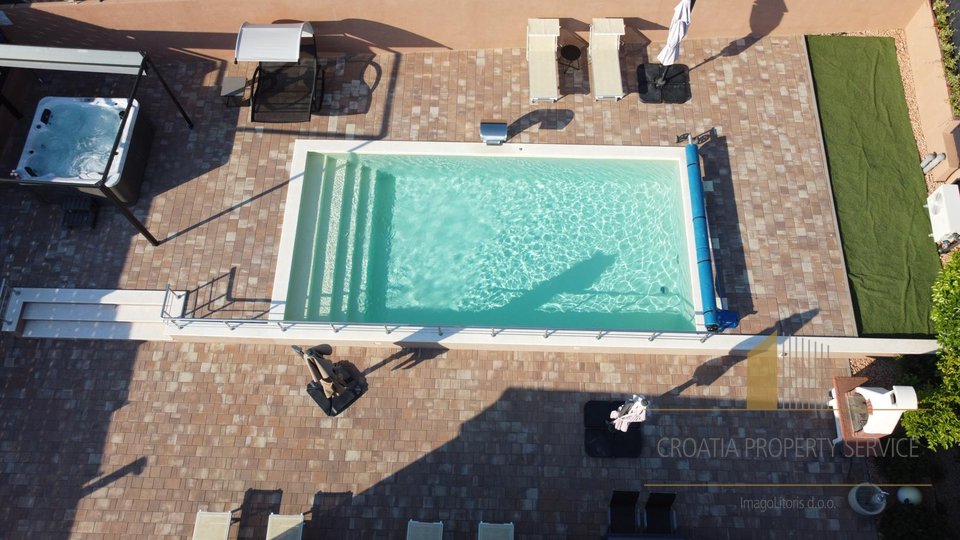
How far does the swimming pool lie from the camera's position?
14.1 m

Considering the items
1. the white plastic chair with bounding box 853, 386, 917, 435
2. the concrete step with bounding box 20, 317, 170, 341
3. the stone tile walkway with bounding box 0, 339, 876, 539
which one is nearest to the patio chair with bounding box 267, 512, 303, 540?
the stone tile walkway with bounding box 0, 339, 876, 539

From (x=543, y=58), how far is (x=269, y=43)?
23.1 feet

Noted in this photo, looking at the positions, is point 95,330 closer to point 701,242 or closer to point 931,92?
point 701,242

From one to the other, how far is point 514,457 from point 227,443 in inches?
245

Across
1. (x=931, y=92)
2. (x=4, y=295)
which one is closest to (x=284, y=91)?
(x=4, y=295)

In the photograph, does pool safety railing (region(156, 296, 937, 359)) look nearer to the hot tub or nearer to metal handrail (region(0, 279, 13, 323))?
the hot tub

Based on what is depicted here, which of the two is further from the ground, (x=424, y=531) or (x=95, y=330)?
(x=95, y=330)

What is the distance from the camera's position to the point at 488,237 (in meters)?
15.0

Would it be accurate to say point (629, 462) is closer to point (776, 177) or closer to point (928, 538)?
point (928, 538)

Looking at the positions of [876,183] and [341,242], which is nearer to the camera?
[341,242]

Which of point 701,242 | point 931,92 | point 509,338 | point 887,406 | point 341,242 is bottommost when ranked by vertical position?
point 887,406

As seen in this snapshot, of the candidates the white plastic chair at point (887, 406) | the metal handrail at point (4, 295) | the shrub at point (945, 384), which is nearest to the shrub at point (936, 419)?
the shrub at point (945, 384)

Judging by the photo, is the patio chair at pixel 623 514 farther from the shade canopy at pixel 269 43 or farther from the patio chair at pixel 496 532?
the shade canopy at pixel 269 43

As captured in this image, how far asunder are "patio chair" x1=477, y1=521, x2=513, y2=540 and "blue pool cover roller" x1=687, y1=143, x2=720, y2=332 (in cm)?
612
